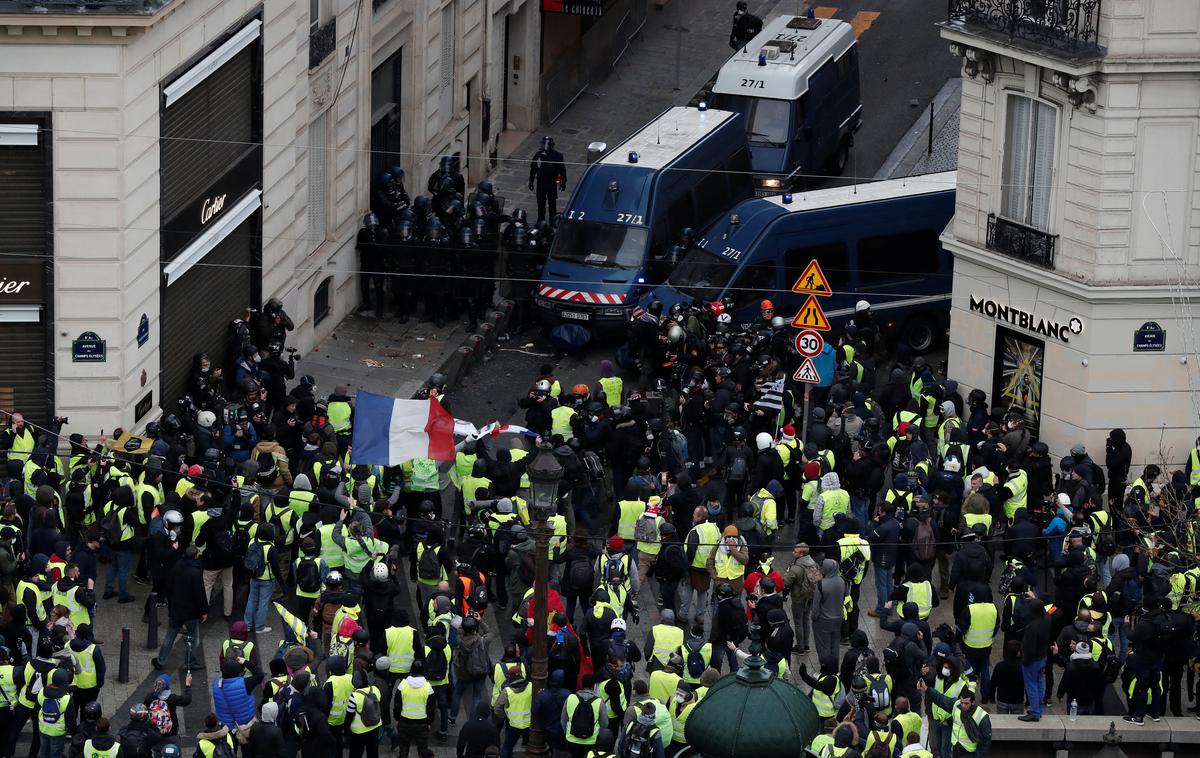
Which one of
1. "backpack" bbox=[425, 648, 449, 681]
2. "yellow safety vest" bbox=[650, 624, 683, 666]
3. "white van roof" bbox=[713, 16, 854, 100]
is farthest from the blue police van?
"backpack" bbox=[425, 648, 449, 681]

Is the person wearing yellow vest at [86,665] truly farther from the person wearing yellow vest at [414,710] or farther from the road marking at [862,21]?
the road marking at [862,21]

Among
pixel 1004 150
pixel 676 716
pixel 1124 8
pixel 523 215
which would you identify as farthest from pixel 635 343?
pixel 676 716

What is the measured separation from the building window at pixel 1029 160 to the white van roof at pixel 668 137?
723 cm

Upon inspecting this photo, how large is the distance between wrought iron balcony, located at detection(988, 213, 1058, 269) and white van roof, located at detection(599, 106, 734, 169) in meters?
7.08

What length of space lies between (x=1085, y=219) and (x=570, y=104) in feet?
61.2

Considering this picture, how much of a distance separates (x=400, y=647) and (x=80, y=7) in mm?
9582

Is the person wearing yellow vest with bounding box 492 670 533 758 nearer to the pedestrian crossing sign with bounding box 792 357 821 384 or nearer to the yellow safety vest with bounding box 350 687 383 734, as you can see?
the yellow safety vest with bounding box 350 687 383 734

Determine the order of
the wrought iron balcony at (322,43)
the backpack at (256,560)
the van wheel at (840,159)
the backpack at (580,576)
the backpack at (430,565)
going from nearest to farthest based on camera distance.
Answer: the backpack at (256,560)
the backpack at (430,565)
the backpack at (580,576)
the wrought iron balcony at (322,43)
the van wheel at (840,159)

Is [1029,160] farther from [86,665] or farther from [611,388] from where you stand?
[86,665]

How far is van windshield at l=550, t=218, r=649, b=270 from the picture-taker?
4016 cm

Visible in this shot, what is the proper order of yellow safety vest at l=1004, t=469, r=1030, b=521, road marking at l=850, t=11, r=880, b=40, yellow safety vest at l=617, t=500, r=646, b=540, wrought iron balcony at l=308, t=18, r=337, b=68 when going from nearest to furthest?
yellow safety vest at l=617, t=500, r=646, b=540, yellow safety vest at l=1004, t=469, r=1030, b=521, wrought iron balcony at l=308, t=18, r=337, b=68, road marking at l=850, t=11, r=880, b=40

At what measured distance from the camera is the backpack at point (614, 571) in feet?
94.8

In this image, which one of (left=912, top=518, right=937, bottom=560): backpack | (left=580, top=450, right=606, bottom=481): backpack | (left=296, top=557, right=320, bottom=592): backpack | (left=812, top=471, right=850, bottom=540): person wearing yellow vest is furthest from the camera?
(left=580, top=450, right=606, bottom=481): backpack

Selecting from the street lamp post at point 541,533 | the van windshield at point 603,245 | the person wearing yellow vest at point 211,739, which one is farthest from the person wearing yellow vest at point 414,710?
the van windshield at point 603,245
